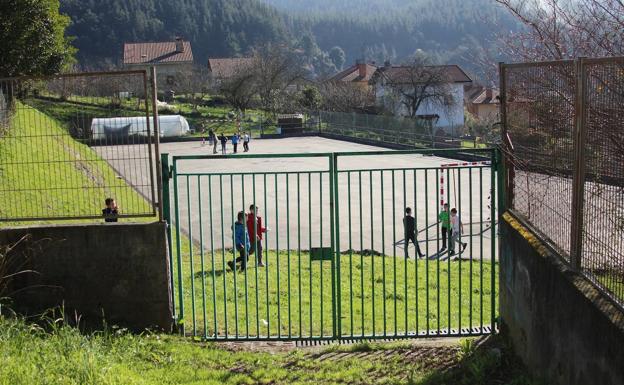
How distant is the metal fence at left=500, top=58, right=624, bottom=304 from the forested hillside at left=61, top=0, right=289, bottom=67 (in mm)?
135187

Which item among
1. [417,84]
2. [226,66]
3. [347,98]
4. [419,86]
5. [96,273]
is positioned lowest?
[96,273]

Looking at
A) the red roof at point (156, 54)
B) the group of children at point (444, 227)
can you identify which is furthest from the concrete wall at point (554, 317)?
the red roof at point (156, 54)

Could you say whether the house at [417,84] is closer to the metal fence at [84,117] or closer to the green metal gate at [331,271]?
the green metal gate at [331,271]

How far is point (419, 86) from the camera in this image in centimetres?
6019

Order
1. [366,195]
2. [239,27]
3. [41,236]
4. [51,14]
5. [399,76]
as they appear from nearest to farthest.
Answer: [41,236], [51,14], [366,195], [399,76], [239,27]

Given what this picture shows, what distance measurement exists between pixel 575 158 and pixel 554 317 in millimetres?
1062

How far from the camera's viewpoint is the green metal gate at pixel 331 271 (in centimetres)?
688

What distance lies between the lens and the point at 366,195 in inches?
1015

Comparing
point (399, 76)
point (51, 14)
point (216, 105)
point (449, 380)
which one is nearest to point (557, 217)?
point (449, 380)

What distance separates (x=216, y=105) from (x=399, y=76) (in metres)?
23.0

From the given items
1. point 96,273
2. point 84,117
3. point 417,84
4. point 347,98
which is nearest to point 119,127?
point 84,117

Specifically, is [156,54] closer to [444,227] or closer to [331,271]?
[444,227]

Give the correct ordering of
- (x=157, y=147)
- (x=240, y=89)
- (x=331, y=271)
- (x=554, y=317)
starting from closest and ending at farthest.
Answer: (x=554, y=317), (x=157, y=147), (x=331, y=271), (x=240, y=89)

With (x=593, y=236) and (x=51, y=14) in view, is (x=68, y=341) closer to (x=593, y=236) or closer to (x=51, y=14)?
(x=593, y=236)
